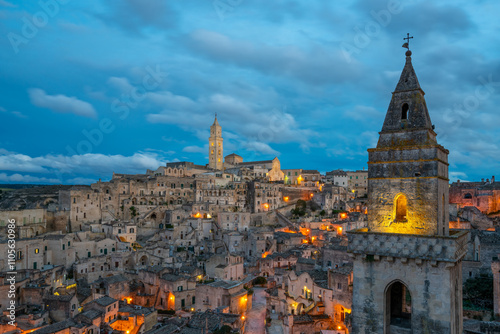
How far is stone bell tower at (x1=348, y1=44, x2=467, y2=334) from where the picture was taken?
406 inches

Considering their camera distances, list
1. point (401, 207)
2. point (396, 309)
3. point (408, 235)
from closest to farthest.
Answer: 1. point (408, 235)
2. point (401, 207)
3. point (396, 309)

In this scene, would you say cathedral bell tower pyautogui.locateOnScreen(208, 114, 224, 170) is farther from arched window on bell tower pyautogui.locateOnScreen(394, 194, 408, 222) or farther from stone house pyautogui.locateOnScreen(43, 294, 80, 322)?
arched window on bell tower pyautogui.locateOnScreen(394, 194, 408, 222)

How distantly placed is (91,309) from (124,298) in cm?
591

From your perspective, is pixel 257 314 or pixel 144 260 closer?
pixel 257 314

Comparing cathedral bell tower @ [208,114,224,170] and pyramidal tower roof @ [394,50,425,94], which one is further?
cathedral bell tower @ [208,114,224,170]

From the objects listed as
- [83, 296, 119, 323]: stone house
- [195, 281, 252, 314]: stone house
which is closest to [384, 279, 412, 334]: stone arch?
[195, 281, 252, 314]: stone house

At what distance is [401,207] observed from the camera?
11.6 m

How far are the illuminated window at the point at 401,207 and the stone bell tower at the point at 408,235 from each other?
30 mm

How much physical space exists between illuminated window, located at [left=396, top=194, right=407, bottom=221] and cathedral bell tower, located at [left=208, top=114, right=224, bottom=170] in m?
82.3

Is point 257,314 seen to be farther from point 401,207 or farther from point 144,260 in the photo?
point 401,207

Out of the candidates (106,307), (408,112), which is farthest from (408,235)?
(106,307)

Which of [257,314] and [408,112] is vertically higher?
[408,112]

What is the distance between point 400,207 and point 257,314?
81.4ft

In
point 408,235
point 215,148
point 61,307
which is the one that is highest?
point 215,148
